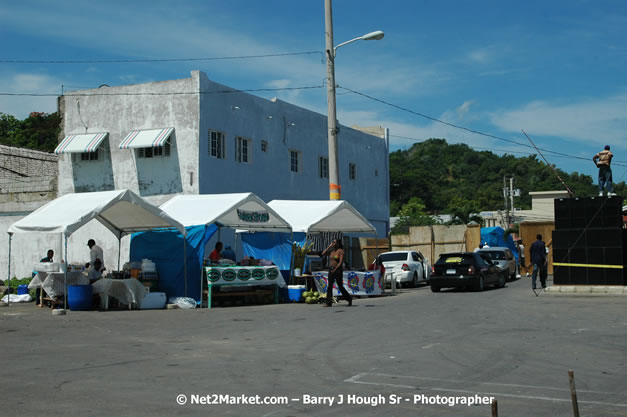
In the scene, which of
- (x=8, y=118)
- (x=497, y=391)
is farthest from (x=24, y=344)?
(x=8, y=118)

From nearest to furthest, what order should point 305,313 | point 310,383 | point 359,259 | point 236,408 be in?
point 236,408, point 310,383, point 305,313, point 359,259

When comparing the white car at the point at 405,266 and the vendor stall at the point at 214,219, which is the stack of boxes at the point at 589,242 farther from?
the vendor stall at the point at 214,219

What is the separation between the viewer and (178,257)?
2053cm

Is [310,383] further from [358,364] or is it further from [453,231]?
[453,231]

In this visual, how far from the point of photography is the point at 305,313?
17297 millimetres

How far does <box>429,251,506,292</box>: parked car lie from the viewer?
80.6 ft

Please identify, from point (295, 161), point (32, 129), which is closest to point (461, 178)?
point (32, 129)

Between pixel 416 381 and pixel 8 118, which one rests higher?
pixel 8 118

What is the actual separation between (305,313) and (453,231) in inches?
826

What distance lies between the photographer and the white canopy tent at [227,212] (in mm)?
20619

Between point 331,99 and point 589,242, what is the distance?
997 cm

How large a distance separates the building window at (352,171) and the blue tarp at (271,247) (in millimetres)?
15397

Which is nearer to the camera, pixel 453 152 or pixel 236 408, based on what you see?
pixel 236 408

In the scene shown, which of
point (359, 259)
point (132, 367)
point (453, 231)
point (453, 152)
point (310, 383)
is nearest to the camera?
point (310, 383)
